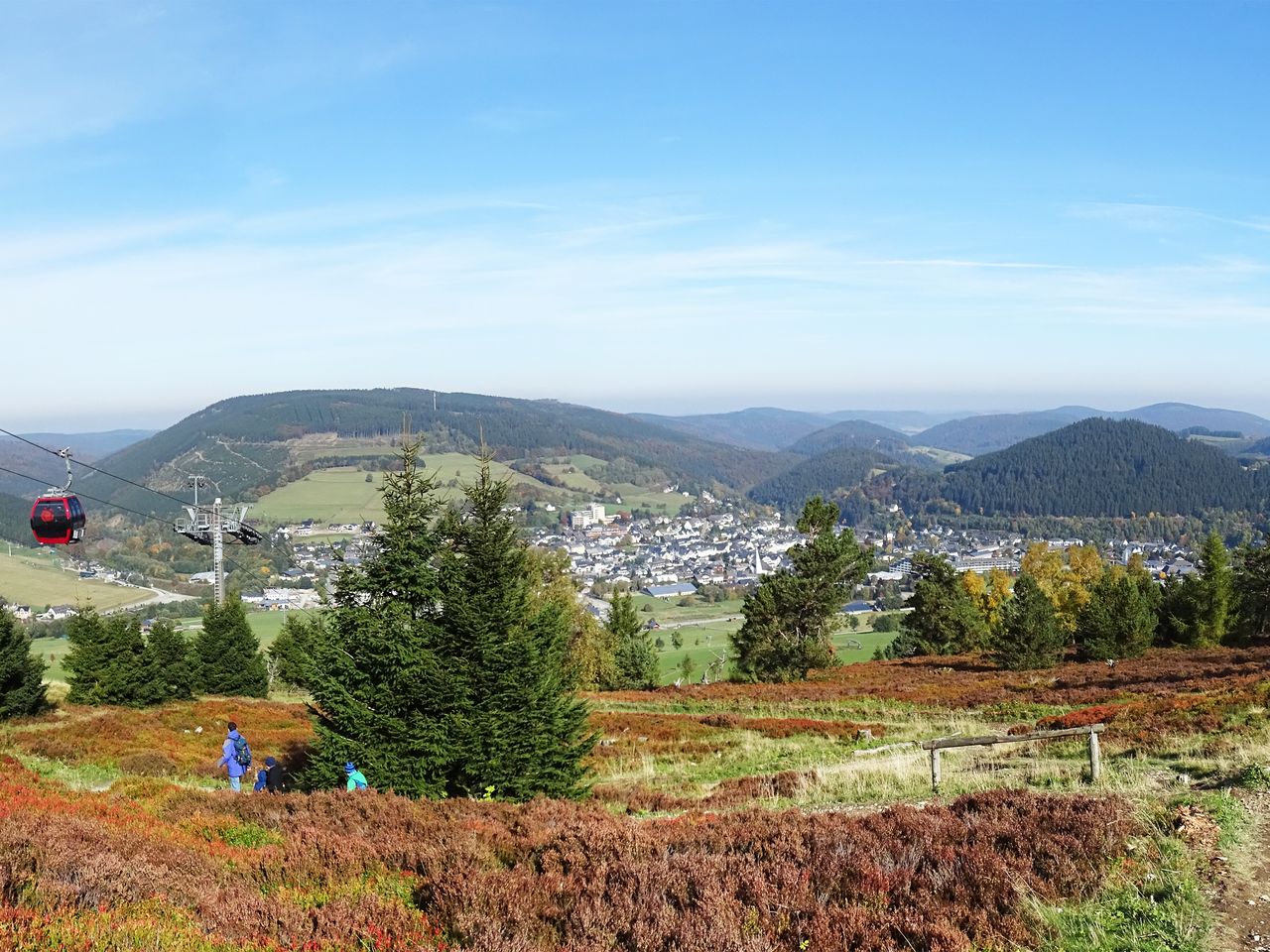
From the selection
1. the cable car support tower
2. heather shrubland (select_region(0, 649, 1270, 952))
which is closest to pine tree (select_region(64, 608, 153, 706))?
the cable car support tower

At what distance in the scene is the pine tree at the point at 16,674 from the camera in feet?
94.3

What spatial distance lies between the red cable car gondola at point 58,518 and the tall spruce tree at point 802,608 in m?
31.6

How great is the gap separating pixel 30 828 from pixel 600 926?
235 inches

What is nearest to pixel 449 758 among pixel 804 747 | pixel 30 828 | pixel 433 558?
pixel 433 558

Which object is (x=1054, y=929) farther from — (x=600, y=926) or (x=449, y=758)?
(x=449, y=758)

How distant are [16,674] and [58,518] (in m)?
8.81

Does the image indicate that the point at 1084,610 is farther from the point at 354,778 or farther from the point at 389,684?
the point at 354,778

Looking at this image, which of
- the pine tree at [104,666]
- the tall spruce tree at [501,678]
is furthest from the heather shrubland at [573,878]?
the pine tree at [104,666]

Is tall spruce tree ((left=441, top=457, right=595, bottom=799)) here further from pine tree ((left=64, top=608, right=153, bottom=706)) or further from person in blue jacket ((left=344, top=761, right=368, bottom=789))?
pine tree ((left=64, top=608, right=153, bottom=706))

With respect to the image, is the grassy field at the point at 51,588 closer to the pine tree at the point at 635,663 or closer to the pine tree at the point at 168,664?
the pine tree at the point at 168,664

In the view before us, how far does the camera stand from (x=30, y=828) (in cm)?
839

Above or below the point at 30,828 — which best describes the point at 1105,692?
below

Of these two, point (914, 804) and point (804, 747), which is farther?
point (804, 747)

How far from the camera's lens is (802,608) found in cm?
4659
